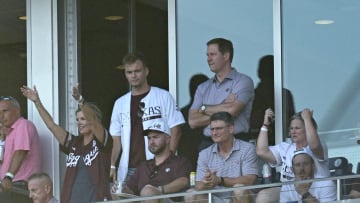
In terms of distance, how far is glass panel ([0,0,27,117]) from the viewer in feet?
27.1

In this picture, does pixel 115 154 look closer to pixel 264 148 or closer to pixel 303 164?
pixel 264 148

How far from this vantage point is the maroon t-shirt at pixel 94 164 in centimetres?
713

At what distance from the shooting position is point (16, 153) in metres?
7.44

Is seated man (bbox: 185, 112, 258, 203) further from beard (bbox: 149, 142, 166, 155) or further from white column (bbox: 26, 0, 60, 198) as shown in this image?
white column (bbox: 26, 0, 60, 198)

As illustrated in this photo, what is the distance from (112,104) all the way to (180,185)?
1617mm

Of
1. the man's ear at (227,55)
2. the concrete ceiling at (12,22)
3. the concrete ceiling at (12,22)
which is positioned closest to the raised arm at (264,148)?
the man's ear at (227,55)

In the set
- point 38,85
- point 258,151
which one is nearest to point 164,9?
point 38,85

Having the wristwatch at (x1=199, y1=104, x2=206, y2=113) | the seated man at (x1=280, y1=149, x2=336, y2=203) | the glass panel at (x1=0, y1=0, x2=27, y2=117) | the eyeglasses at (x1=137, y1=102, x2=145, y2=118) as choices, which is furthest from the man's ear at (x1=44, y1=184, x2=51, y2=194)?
the seated man at (x1=280, y1=149, x2=336, y2=203)

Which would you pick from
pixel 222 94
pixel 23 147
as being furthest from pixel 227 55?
pixel 23 147

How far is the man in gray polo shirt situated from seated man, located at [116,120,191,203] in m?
0.33

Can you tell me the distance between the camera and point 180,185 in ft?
21.4

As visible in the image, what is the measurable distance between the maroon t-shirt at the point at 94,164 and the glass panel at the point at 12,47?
121 centimetres

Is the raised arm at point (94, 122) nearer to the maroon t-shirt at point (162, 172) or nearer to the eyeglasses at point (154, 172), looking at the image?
the maroon t-shirt at point (162, 172)

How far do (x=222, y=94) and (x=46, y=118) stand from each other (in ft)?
5.45
